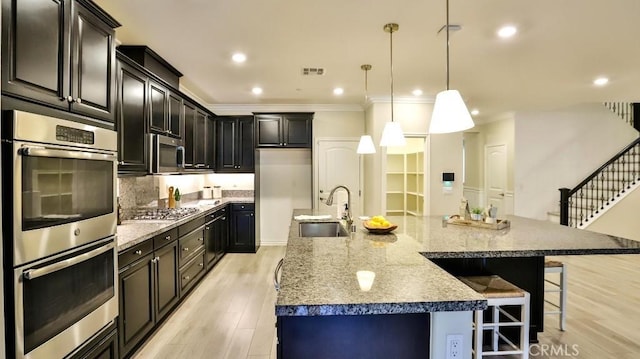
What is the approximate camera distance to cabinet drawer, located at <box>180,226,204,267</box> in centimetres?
347

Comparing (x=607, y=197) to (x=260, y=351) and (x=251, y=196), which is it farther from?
(x=260, y=351)

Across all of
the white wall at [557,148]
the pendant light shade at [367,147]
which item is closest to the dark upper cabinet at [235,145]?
the pendant light shade at [367,147]

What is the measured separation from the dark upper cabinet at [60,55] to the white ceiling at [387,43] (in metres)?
0.69

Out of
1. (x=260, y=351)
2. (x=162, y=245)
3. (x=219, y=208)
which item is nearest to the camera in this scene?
(x=260, y=351)

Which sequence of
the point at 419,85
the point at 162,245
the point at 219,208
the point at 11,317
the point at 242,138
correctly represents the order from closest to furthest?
the point at 11,317
the point at 162,245
the point at 419,85
the point at 219,208
the point at 242,138

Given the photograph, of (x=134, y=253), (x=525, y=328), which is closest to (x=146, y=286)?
(x=134, y=253)

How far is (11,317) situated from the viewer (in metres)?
1.36

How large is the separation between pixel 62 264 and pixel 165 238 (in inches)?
56.0

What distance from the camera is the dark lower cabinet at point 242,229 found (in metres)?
5.57

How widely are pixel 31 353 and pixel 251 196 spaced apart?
4.68 m

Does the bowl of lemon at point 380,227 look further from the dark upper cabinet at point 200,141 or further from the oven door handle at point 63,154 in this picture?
the dark upper cabinet at point 200,141

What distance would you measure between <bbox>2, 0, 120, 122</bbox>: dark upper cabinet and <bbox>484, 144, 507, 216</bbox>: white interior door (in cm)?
701

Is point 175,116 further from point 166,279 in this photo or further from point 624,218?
point 624,218

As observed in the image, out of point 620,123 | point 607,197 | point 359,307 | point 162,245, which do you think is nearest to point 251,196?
point 162,245
